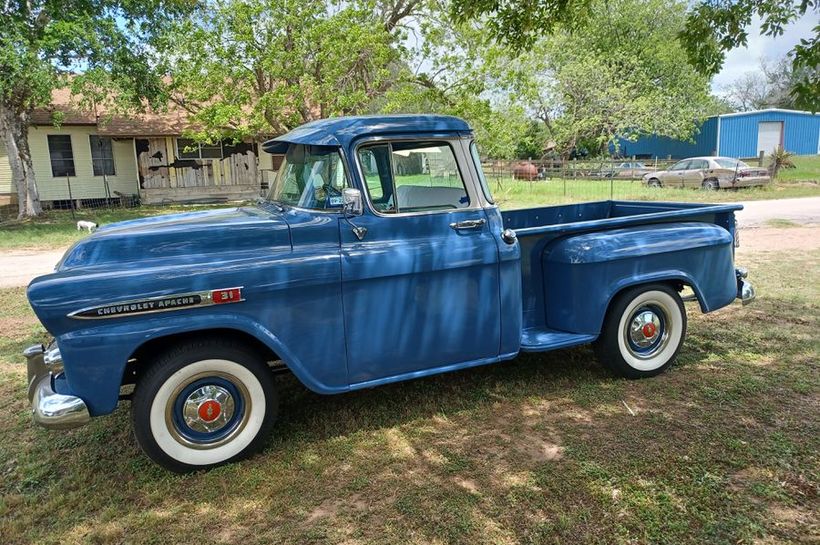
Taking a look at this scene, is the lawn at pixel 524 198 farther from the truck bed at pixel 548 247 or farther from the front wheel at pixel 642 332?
the front wheel at pixel 642 332

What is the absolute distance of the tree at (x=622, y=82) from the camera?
35250mm

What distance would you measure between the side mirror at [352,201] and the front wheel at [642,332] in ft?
7.30

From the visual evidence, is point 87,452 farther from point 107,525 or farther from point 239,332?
point 239,332

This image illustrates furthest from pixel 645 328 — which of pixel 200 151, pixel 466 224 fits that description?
pixel 200 151

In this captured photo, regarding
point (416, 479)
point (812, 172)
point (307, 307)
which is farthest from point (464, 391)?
point (812, 172)

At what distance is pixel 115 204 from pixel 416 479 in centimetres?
2101

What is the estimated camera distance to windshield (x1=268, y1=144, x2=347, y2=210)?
3939mm

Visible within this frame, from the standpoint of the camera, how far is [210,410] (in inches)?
142

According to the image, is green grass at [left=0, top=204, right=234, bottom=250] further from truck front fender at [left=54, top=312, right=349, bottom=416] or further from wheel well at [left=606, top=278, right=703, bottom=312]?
wheel well at [left=606, top=278, right=703, bottom=312]

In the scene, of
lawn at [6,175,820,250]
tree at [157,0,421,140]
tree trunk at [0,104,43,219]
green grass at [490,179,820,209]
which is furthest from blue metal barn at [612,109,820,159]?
tree trunk at [0,104,43,219]

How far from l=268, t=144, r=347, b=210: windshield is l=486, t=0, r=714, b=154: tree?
30.4m

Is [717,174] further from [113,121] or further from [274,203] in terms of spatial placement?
[274,203]

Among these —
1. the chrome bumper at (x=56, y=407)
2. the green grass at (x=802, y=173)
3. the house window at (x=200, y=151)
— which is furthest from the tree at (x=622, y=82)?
the chrome bumper at (x=56, y=407)

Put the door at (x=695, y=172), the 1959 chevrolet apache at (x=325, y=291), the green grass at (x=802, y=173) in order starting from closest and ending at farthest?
the 1959 chevrolet apache at (x=325, y=291)
the door at (x=695, y=172)
the green grass at (x=802, y=173)
